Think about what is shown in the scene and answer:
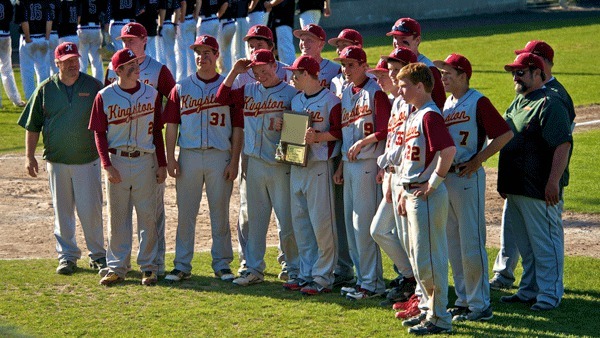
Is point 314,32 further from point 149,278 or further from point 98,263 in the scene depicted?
point 98,263

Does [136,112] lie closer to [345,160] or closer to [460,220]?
[345,160]

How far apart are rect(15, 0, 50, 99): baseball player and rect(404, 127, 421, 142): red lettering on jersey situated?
10.7 m

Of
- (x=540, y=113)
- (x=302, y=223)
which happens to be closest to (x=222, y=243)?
(x=302, y=223)

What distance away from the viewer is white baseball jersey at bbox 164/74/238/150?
7.98 m

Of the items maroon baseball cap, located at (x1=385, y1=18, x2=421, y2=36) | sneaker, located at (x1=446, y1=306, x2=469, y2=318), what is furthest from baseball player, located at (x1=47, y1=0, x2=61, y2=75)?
sneaker, located at (x1=446, y1=306, x2=469, y2=318)

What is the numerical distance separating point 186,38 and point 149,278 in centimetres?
931

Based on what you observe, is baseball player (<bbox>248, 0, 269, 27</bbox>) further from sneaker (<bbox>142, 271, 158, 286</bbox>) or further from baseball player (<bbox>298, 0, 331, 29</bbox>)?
sneaker (<bbox>142, 271, 158, 286</bbox>)

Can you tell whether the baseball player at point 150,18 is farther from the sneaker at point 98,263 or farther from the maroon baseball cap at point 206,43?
the maroon baseball cap at point 206,43

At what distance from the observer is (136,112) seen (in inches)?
313

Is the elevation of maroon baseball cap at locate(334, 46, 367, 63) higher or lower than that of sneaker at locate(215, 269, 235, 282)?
higher

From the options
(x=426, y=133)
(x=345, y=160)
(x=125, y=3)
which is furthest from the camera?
(x=125, y=3)

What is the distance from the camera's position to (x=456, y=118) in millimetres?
6926

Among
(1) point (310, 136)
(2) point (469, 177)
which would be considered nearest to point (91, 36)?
(1) point (310, 136)

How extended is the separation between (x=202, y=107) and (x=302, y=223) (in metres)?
1.22
